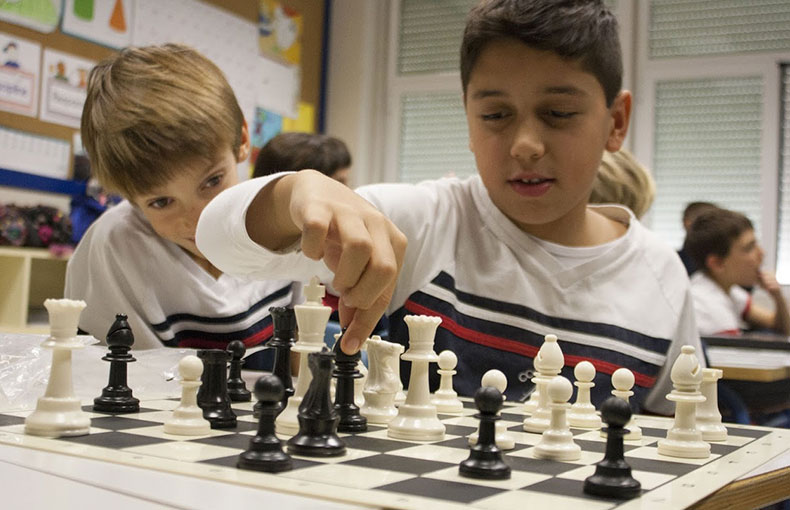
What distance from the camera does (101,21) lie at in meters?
5.03

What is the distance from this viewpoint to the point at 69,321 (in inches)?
42.6

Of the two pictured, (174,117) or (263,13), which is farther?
(263,13)

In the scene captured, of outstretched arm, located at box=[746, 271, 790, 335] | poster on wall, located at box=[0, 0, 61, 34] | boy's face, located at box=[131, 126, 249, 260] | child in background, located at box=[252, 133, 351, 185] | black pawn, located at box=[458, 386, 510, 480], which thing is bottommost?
black pawn, located at box=[458, 386, 510, 480]

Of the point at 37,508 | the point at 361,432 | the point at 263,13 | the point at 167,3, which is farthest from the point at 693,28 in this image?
the point at 37,508

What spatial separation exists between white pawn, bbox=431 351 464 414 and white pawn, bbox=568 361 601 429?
0.19m

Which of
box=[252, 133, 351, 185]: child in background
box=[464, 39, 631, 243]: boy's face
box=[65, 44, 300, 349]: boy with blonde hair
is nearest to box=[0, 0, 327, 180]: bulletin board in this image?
box=[252, 133, 351, 185]: child in background

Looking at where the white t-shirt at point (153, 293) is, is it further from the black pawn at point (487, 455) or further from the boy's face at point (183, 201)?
the black pawn at point (487, 455)

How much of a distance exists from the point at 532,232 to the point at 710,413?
80 centimetres

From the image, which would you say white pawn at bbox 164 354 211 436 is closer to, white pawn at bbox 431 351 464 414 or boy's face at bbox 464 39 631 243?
white pawn at bbox 431 351 464 414

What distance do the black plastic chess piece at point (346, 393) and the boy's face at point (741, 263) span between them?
3.93 metres

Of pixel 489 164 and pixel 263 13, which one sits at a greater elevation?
pixel 263 13

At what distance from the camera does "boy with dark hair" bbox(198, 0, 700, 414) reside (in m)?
1.76

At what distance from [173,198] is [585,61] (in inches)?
38.4

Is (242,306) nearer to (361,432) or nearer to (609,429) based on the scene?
(361,432)
